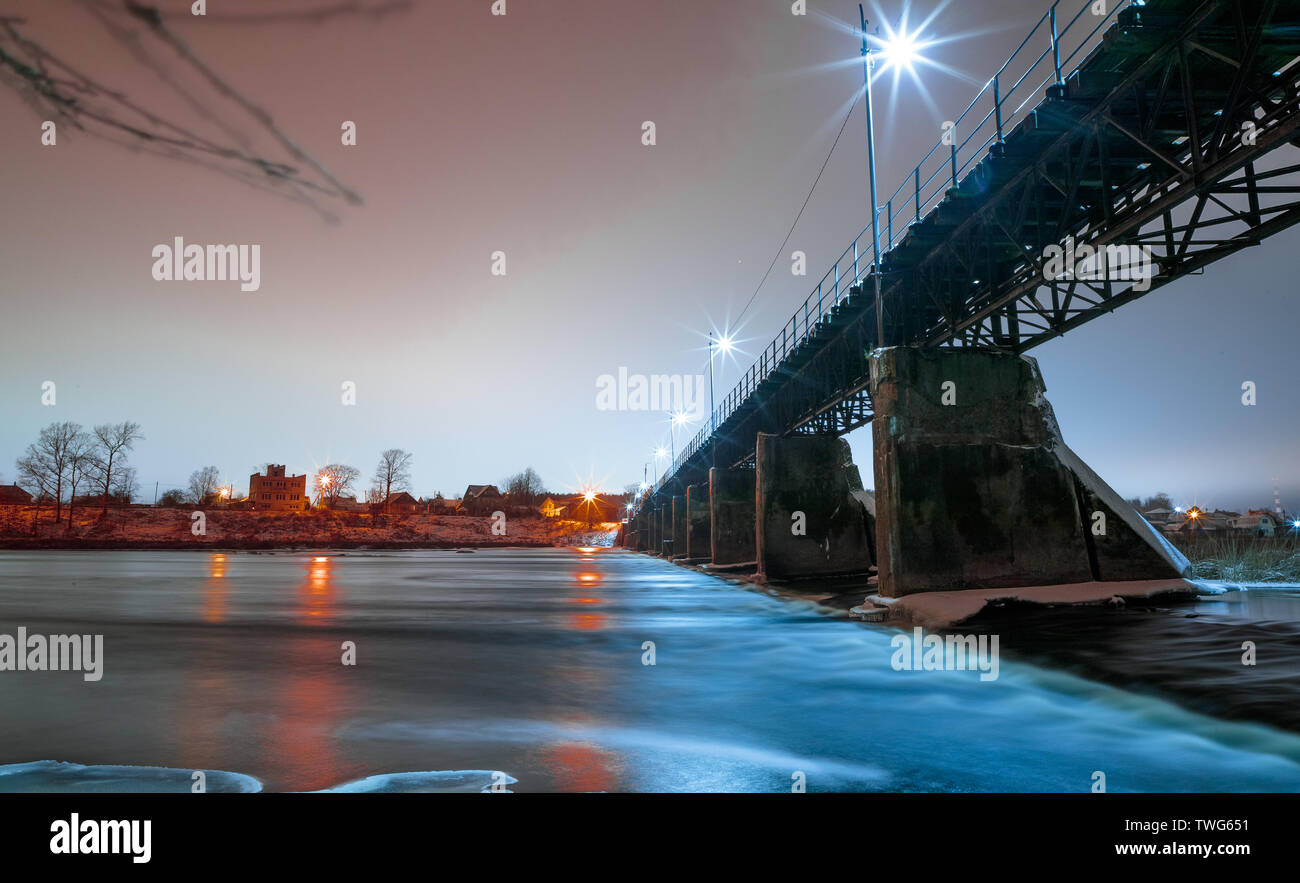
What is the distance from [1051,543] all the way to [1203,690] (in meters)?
8.71

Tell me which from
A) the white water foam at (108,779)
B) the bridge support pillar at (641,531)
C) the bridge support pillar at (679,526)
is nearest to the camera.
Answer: the white water foam at (108,779)

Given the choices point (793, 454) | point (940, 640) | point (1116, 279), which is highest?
point (1116, 279)

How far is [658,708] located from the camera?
30.1 ft

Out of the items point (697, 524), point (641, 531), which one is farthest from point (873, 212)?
point (641, 531)

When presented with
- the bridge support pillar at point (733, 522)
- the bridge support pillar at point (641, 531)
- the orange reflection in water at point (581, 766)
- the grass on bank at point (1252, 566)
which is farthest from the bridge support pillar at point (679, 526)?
the orange reflection in water at point (581, 766)

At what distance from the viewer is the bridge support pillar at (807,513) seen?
32.0 meters

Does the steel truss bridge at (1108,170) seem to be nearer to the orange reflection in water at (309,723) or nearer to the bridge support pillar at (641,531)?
the orange reflection in water at (309,723)

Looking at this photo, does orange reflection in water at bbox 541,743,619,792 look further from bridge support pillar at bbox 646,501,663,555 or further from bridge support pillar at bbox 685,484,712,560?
bridge support pillar at bbox 646,501,663,555

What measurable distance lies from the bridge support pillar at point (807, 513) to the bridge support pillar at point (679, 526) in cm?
3482

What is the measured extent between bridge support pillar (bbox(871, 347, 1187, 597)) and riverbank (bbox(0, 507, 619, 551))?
92151 millimetres
